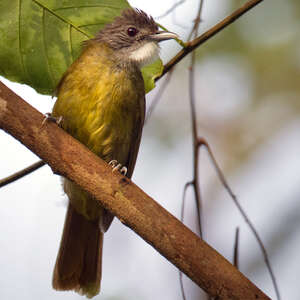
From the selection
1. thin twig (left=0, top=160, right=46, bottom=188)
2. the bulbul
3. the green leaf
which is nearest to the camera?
thin twig (left=0, top=160, right=46, bottom=188)

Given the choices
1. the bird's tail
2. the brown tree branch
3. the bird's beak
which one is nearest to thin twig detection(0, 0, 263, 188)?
the brown tree branch

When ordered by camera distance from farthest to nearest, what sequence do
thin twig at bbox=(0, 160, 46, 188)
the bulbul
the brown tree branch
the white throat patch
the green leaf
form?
the white throat patch
the bulbul
the green leaf
thin twig at bbox=(0, 160, 46, 188)
the brown tree branch

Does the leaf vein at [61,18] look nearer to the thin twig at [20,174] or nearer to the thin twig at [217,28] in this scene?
the thin twig at [217,28]

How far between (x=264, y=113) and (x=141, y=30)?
2411 mm

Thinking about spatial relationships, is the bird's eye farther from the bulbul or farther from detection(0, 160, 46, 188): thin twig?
detection(0, 160, 46, 188): thin twig

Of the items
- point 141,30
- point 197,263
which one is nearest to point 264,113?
point 141,30

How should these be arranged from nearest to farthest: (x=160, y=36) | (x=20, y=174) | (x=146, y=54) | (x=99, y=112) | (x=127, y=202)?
1. (x=127, y=202)
2. (x=20, y=174)
3. (x=99, y=112)
4. (x=146, y=54)
5. (x=160, y=36)

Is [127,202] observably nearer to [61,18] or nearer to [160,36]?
[61,18]

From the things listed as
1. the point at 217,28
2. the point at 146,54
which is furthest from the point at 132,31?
the point at 217,28

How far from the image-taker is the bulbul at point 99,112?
318cm

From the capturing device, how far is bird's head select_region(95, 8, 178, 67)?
3471mm

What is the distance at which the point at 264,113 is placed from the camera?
574 centimetres

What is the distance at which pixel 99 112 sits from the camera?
3.17 meters

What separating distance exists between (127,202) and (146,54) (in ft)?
4.16
